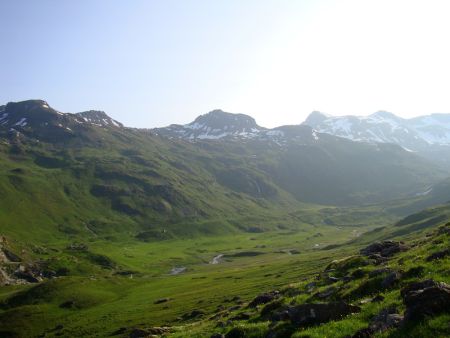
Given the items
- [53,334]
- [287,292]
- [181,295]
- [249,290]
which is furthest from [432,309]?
[181,295]

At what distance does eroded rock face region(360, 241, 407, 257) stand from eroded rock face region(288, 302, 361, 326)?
2357 cm

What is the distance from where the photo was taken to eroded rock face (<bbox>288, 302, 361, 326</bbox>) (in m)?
24.7

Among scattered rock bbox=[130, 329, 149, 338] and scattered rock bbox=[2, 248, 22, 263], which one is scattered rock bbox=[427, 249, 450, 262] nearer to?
scattered rock bbox=[130, 329, 149, 338]

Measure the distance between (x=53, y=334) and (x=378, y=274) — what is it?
287ft

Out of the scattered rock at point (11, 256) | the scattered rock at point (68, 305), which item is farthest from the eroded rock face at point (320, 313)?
the scattered rock at point (11, 256)

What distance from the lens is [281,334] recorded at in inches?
990

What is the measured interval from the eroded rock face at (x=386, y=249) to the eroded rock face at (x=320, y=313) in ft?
77.3

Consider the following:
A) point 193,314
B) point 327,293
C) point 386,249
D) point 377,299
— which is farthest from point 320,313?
point 193,314

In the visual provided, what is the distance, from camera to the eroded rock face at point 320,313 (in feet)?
80.9

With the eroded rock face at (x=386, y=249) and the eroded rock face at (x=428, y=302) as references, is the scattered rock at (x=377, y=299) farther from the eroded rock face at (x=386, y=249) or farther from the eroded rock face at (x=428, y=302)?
the eroded rock face at (x=386, y=249)

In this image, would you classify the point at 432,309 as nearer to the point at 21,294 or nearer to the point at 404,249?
the point at 404,249

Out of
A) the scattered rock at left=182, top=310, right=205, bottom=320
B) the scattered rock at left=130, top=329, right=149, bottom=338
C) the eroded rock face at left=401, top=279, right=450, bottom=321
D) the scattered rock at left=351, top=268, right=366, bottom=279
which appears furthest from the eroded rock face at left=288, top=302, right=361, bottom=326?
the scattered rock at left=182, top=310, right=205, bottom=320

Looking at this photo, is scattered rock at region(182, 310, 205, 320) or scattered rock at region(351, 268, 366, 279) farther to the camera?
scattered rock at region(182, 310, 205, 320)

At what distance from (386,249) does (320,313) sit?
27837 mm
